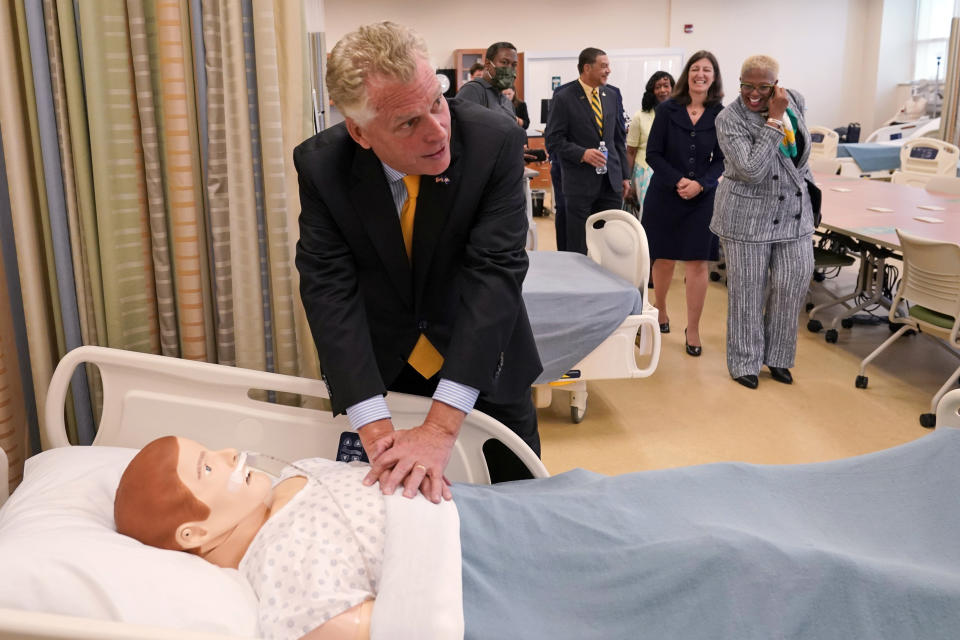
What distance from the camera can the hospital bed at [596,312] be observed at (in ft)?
10.2

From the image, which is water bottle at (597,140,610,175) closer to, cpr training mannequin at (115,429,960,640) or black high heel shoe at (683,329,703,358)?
black high heel shoe at (683,329,703,358)

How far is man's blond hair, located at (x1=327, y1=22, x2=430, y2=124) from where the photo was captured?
135 cm

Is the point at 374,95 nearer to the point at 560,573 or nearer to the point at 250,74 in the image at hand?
the point at 250,74

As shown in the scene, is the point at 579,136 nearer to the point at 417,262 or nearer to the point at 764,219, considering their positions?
the point at 764,219

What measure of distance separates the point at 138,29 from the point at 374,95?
926 millimetres

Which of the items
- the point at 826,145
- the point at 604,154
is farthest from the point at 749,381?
the point at 826,145

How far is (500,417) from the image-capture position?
6.20ft

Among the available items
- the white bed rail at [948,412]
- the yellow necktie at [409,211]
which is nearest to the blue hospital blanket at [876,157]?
the white bed rail at [948,412]

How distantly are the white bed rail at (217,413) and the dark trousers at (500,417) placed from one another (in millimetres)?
38

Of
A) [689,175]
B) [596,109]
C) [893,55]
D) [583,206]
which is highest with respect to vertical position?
[893,55]

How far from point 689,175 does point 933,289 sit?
139cm

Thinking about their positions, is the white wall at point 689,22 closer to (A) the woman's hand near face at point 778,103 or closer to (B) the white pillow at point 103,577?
(A) the woman's hand near face at point 778,103

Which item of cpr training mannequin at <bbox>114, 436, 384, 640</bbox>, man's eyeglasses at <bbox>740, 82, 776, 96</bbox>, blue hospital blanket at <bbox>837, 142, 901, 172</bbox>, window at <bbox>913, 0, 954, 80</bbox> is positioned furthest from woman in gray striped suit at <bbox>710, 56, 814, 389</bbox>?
window at <bbox>913, 0, 954, 80</bbox>

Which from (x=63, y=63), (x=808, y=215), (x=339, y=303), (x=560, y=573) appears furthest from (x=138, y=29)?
(x=808, y=215)
